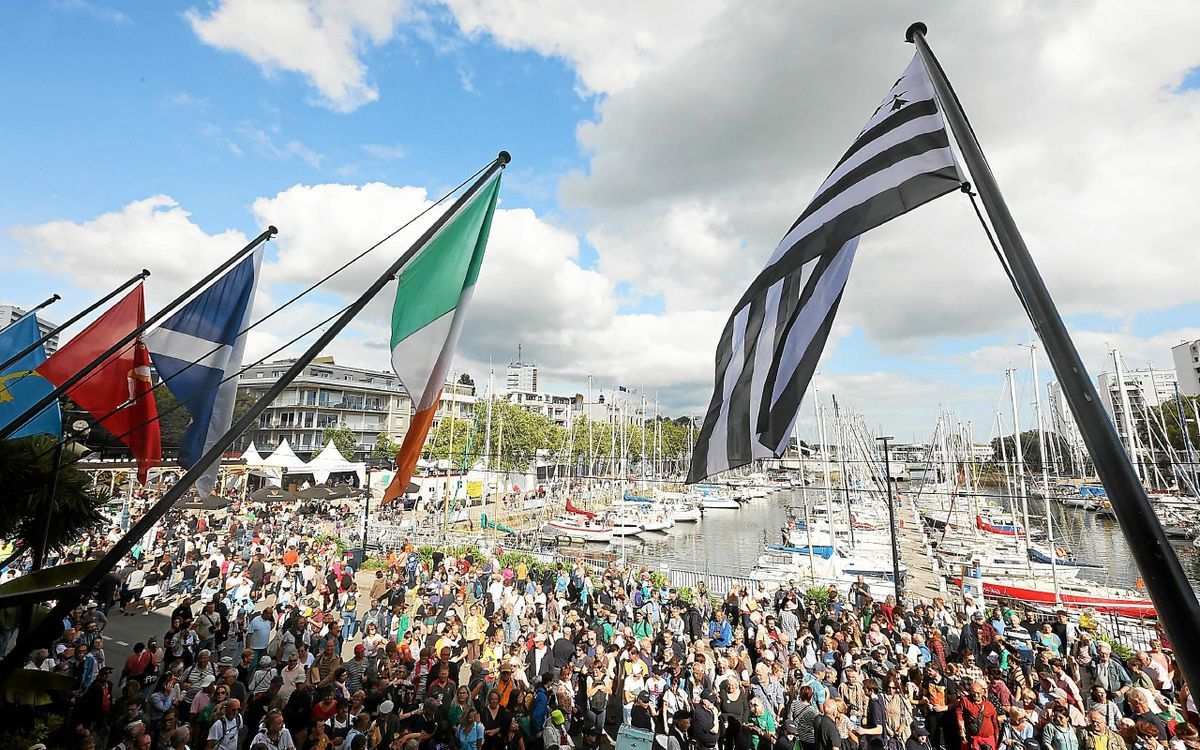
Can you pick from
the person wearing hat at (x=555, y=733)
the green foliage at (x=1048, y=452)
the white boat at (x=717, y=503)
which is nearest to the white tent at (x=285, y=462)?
the person wearing hat at (x=555, y=733)

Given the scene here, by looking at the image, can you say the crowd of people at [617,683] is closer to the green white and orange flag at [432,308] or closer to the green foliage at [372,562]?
the green white and orange flag at [432,308]

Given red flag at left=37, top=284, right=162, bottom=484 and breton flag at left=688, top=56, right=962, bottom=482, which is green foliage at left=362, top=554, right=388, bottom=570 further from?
breton flag at left=688, top=56, right=962, bottom=482

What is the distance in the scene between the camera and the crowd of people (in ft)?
23.6

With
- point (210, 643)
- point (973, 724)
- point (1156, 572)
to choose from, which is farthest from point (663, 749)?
point (210, 643)

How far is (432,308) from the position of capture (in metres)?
5.57

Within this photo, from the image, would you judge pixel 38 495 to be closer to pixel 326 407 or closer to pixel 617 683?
pixel 617 683

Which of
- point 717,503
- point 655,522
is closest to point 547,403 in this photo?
point 717,503

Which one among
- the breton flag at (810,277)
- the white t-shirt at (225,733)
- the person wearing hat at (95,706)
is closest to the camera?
the breton flag at (810,277)

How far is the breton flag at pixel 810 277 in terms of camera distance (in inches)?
132

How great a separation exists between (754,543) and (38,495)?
38989 millimetres

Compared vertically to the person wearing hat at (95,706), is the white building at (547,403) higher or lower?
higher

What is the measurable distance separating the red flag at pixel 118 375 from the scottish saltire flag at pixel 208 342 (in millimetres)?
709

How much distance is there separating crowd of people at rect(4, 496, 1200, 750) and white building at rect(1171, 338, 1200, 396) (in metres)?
123

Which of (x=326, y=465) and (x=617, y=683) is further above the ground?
(x=326, y=465)
